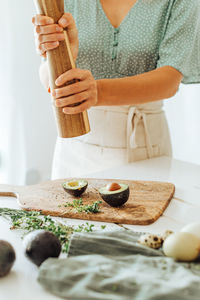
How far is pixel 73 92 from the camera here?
104cm

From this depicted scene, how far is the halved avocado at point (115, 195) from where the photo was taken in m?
0.98

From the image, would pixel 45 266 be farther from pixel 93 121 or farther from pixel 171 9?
pixel 171 9

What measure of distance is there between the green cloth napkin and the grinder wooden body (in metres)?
0.37

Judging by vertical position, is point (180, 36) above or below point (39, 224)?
above

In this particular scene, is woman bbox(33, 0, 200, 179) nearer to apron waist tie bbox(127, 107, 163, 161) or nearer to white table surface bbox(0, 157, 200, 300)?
apron waist tie bbox(127, 107, 163, 161)

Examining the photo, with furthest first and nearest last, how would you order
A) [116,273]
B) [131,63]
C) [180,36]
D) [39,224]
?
[131,63] → [180,36] → [39,224] → [116,273]

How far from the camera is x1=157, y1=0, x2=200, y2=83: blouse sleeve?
1.35 m

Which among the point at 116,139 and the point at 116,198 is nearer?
the point at 116,198

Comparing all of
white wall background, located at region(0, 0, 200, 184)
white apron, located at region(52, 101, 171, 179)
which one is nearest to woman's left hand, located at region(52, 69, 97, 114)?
white apron, located at region(52, 101, 171, 179)

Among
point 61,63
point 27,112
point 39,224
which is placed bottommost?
point 27,112

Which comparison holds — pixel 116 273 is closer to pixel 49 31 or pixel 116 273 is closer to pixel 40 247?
pixel 40 247

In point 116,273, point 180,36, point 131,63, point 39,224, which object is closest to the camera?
point 116,273

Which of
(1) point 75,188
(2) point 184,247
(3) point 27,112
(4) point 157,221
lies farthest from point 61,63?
(3) point 27,112

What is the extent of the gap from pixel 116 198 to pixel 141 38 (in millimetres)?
705
